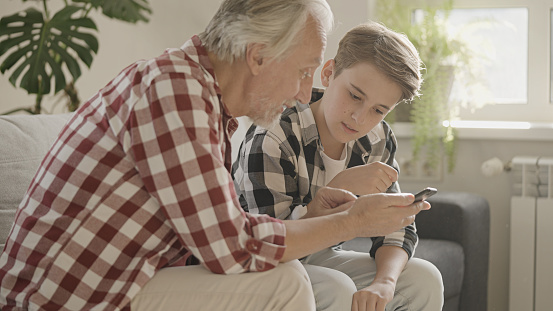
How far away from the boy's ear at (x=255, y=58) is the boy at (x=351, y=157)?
34cm

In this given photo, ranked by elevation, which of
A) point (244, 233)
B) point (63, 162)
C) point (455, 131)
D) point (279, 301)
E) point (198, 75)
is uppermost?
point (198, 75)

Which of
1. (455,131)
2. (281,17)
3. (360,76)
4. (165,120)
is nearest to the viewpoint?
(165,120)

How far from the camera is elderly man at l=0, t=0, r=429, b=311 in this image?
1102 millimetres

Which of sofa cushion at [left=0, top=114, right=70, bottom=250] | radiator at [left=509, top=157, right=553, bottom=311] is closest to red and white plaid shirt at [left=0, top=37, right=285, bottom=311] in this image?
sofa cushion at [left=0, top=114, right=70, bottom=250]

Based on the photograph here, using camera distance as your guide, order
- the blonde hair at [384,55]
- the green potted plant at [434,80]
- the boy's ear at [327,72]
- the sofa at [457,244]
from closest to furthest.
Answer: the blonde hair at [384,55], the boy's ear at [327,72], the sofa at [457,244], the green potted plant at [434,80]

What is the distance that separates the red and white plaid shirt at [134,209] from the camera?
3.61 feet

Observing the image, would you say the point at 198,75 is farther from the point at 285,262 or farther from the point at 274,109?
the point at 285,262

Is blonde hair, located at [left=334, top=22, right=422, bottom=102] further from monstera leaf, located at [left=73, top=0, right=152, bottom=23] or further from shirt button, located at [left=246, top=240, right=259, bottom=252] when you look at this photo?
monstera leaf, located at [left=73, top=0, right=152, bottom=23]

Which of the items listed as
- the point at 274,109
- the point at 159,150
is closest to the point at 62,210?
the point at 159,150

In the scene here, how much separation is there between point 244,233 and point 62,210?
32 cm

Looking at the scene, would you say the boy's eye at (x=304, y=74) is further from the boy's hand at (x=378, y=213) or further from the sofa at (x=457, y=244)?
the sofa at (x=457, y=244)

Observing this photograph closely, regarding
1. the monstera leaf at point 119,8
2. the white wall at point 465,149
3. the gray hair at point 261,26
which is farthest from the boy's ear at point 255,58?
the white wall at point 465,149

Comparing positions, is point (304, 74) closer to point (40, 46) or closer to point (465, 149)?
point (40, 46)

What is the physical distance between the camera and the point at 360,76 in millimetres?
1620
